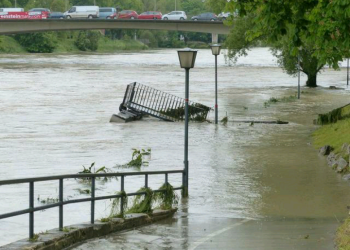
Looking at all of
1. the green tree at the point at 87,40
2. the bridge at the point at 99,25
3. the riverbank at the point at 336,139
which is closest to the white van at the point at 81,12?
the bridge at the point at 99,25

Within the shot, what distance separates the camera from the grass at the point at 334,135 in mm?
27500

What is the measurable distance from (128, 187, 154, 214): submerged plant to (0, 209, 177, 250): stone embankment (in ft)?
0.50

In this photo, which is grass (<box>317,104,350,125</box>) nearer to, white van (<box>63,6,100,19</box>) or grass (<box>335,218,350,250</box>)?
grass (<box>335,218,350,250</box>)

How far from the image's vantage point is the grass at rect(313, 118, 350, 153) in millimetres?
27500

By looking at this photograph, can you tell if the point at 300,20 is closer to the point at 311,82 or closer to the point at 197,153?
the point at 197,153

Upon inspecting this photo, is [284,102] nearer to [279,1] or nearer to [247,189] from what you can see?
[247,189]

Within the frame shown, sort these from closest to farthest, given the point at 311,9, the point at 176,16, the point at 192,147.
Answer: the point at 311,9 → the point at 192,147 → the point at 176,16

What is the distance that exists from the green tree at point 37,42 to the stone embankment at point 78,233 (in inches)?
4301

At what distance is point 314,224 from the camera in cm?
1384

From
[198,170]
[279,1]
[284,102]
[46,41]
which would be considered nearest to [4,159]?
[198,170]

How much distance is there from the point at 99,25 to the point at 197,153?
68.7 metres

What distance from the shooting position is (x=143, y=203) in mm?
13914

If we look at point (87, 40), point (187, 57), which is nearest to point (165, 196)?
point (187, 57)

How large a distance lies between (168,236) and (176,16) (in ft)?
328
